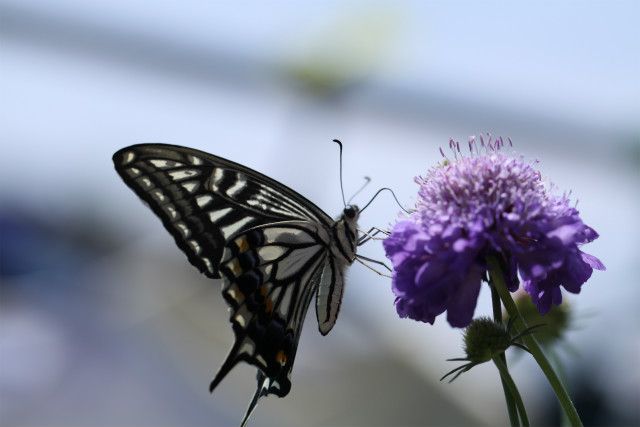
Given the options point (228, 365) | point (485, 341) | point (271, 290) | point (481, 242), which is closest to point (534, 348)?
point (485, 341)

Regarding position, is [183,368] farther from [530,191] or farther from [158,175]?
[530,191]

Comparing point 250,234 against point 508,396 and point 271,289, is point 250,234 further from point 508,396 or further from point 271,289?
point 508,396

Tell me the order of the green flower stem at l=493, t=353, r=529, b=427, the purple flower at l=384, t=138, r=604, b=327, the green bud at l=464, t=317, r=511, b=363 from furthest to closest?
the purple flower at l=384, t=138, r=604, b=327 → the green bud at l=464, t=317, r=511, b=363 → the green flower stem at l=493, t=353, r=529, b=427

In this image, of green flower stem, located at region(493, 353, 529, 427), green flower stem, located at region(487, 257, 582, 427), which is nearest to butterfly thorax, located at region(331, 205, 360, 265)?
green flower stem, located at region(487, 257, 582, 427)

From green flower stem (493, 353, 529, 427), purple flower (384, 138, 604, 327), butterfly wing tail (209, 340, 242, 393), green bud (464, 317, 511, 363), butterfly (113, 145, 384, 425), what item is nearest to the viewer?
green flower stem (493, 353, 529, 427)

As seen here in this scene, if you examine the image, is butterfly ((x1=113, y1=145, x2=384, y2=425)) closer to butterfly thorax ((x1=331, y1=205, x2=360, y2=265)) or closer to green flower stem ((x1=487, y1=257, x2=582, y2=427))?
butterfly thorax ((x1=331, y1=205, x2=360, y2=265))

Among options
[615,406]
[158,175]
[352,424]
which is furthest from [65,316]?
[615,406]

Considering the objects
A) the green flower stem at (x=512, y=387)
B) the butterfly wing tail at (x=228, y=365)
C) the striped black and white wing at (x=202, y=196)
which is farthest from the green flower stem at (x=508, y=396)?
the striped black and white wing at (x=202, y=196)
